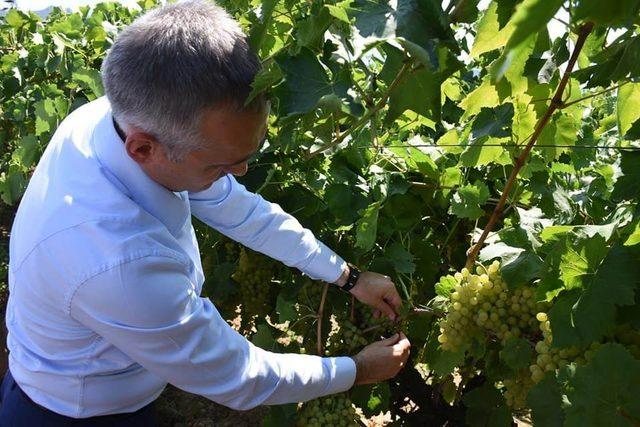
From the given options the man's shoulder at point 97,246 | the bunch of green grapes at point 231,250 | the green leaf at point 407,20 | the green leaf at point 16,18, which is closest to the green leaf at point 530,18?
the green leaf at point 407,20

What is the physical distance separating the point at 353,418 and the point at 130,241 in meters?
1.12

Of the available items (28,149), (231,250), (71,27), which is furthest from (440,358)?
(71,27)

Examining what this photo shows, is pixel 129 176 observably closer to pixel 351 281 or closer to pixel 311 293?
pixel 351 281

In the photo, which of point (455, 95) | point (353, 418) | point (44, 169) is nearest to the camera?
point (44, 169)

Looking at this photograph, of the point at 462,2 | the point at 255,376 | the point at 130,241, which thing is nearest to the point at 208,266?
the point at 255,376

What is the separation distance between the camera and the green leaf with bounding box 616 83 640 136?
1646 mm

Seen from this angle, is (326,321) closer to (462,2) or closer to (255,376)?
(255,376)

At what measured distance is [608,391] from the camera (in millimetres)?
1322

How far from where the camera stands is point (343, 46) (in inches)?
61.4

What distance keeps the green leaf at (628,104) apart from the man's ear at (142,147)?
1.14m

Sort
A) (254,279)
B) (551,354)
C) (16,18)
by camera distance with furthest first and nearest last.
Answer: (16,18)
(254,279)
(551,354)

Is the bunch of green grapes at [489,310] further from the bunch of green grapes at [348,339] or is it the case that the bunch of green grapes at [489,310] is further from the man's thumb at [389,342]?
the bunch of green grapes at [348,339]

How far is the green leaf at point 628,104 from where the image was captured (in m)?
1.65

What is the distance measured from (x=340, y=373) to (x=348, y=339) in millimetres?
442
